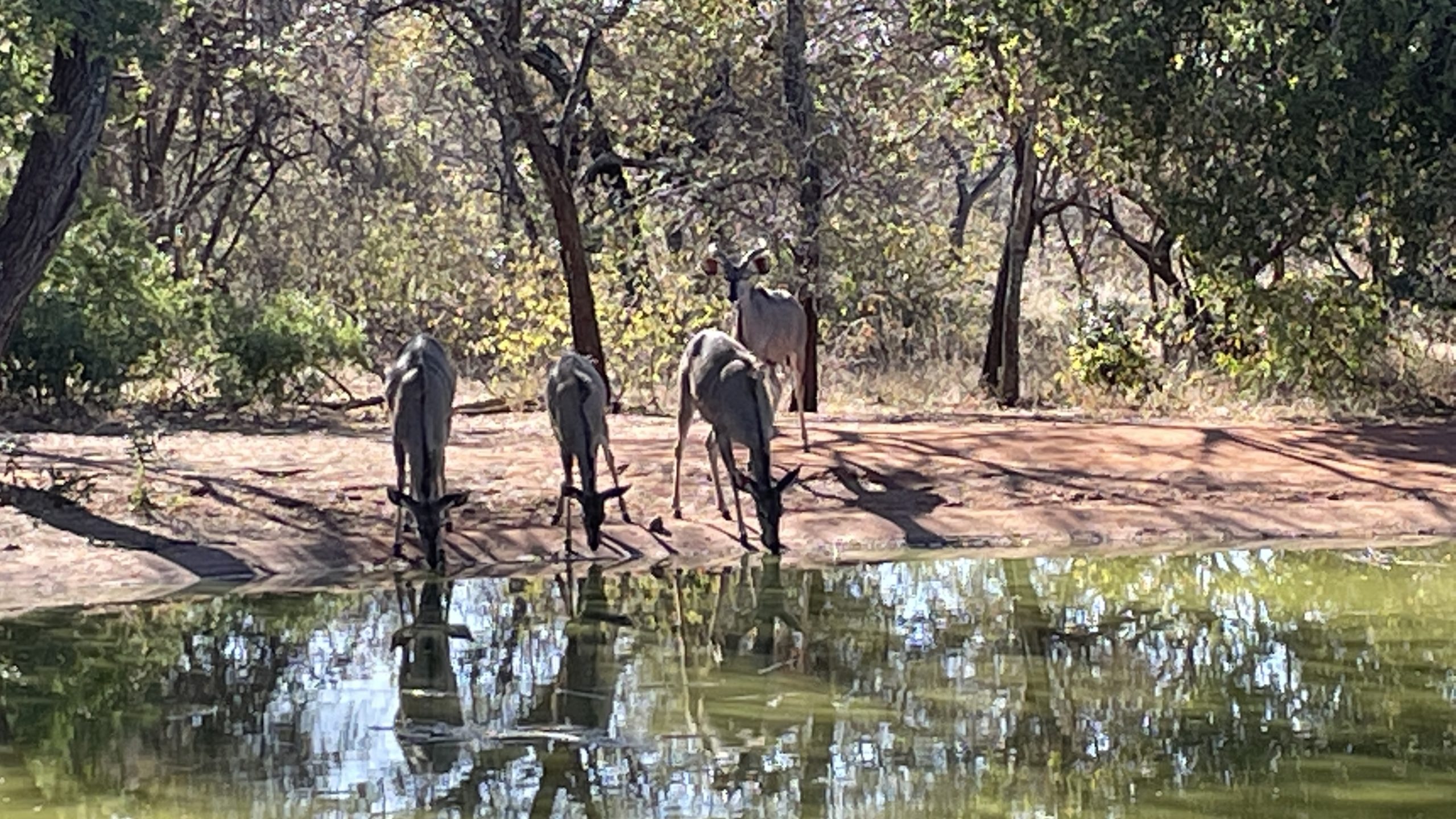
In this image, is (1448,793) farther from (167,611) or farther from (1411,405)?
(1411,405)

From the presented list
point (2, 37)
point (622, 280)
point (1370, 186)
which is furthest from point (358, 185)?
point (1370, 186)

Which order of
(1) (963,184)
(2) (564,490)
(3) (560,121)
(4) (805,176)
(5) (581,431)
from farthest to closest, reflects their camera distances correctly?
(1) (963,184), (3) (560,121), (4) (805,176), (5) (581,431), (2) (564,490)

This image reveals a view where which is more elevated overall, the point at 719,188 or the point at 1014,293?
the point at 719,188

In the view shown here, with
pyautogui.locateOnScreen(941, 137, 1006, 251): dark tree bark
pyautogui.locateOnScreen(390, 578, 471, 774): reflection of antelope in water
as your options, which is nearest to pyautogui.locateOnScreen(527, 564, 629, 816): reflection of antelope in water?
pyautogui.locateOnScreen(390, 578, 471, 774): reflection of antelope in water

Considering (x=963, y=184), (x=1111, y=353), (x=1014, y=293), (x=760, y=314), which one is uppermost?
(x=963, y=184)

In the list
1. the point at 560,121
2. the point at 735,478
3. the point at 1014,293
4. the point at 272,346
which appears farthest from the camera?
the point at 1014,293

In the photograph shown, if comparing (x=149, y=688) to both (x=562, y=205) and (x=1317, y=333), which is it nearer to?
(x=562, y=205)

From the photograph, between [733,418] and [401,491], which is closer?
→ [401,491]

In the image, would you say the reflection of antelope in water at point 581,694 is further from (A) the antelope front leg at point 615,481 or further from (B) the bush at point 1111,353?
(B) the bush at point 1111,353

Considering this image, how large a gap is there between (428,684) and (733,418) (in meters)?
4.82

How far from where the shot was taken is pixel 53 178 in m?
13.5

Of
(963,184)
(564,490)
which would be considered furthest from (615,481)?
(963,184)

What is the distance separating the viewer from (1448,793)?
6.86m

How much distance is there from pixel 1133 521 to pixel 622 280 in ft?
32.7
